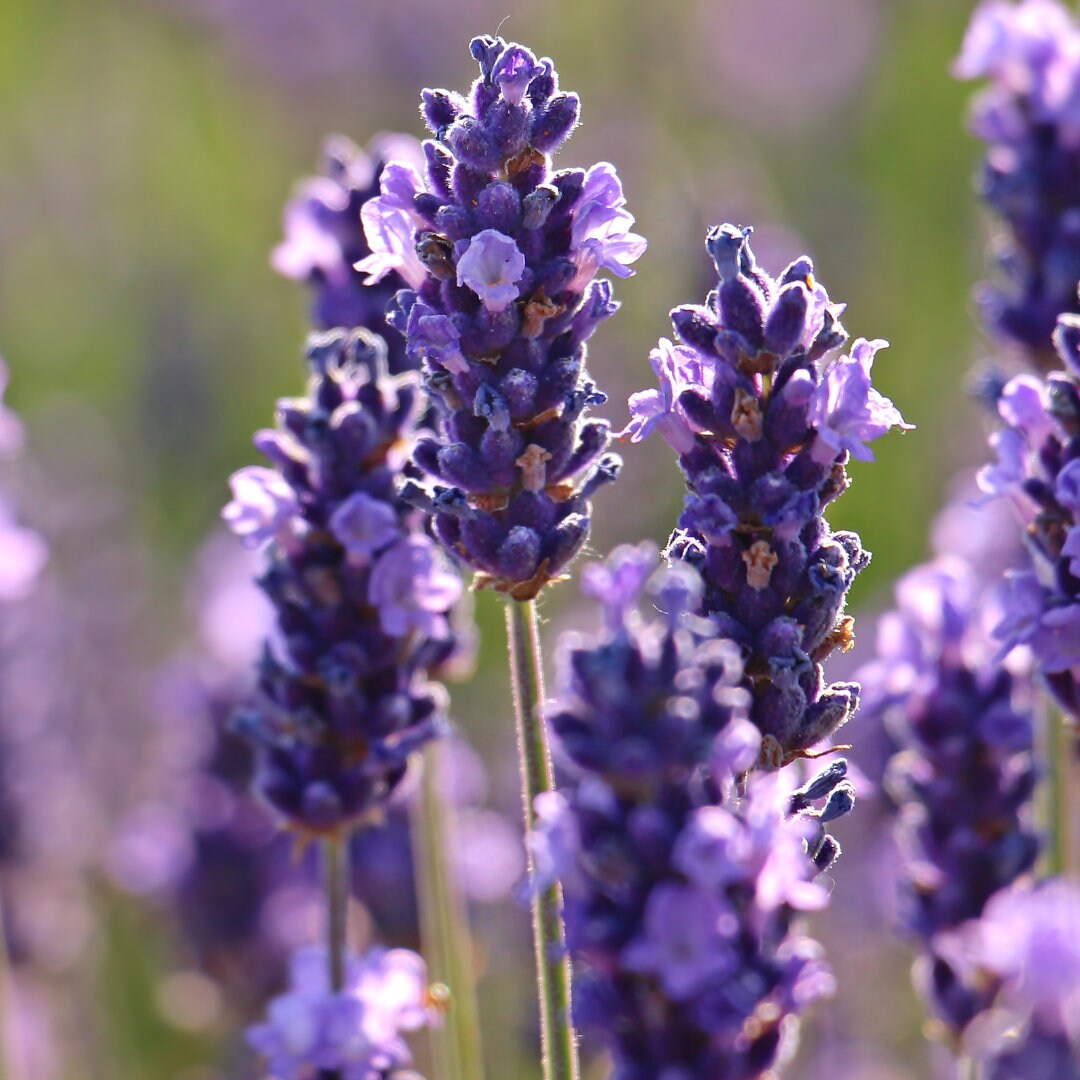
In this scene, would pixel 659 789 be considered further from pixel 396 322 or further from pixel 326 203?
pixel 326 203

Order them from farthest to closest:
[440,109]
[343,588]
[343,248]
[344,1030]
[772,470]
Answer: [343,248] → [343,588] → [344,1030] → [440,109] → [772,470]

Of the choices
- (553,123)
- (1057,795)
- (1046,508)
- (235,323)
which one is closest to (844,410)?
(1046,508)

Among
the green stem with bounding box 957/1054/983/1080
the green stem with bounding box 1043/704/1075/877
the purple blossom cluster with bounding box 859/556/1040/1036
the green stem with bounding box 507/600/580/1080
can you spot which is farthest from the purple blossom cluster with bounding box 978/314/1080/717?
the green stem with bounding box 507/600/580/1080

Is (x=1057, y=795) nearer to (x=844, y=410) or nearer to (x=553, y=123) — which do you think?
(x=844, y=410)

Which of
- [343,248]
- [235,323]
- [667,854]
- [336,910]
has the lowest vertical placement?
[667,854]

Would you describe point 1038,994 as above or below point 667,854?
below

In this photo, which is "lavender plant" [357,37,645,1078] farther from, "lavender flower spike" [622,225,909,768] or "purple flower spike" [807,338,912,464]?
"purple flower spike" [807,338,912,464]
